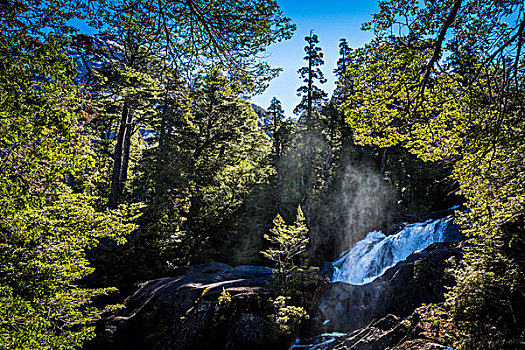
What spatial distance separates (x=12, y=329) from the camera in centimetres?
449

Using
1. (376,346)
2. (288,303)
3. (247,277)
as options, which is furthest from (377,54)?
(247,277)

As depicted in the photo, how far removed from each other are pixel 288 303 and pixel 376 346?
3418 mm

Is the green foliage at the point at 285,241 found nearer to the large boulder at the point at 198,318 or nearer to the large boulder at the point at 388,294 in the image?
the large boulder at the point at 198,318

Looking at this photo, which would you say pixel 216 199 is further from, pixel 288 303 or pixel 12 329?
pixel 12 329

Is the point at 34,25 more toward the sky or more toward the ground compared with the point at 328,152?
more toward the ground

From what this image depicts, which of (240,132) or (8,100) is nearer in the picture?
(8,100)

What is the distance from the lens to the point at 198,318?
31.0 ft

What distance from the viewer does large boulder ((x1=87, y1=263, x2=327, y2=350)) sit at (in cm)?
898

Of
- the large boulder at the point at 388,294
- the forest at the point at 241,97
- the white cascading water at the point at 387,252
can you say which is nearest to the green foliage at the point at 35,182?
the forest at the point at 241,97


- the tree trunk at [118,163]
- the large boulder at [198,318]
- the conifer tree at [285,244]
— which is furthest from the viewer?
the tree trunk at [118,163]

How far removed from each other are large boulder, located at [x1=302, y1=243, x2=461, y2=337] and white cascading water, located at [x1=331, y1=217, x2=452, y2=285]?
51.6 inches

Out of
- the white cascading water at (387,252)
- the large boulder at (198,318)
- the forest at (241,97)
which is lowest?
the large boulder at (198,318)

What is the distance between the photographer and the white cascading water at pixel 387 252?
14656 mm

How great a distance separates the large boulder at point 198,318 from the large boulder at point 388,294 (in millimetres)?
2160
